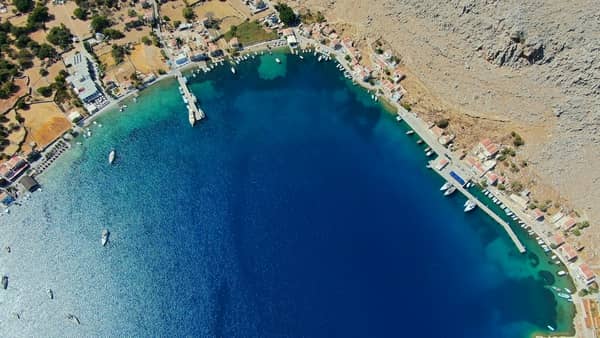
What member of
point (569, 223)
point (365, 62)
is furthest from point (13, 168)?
point (569, 223)

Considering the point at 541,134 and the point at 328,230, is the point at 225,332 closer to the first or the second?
the point at 328,230

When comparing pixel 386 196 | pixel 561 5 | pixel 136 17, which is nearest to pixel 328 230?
pixel 386 196

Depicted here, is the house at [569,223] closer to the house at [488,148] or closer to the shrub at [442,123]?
the house at [488,148]

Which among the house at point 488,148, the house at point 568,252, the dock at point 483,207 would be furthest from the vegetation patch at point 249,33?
the house at point 568,252

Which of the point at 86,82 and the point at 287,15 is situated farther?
the point at 287,15

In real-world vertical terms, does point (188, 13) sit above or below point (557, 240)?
above

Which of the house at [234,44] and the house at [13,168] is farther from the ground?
the house at [234,44]

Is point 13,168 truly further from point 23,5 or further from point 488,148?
point 488,148
